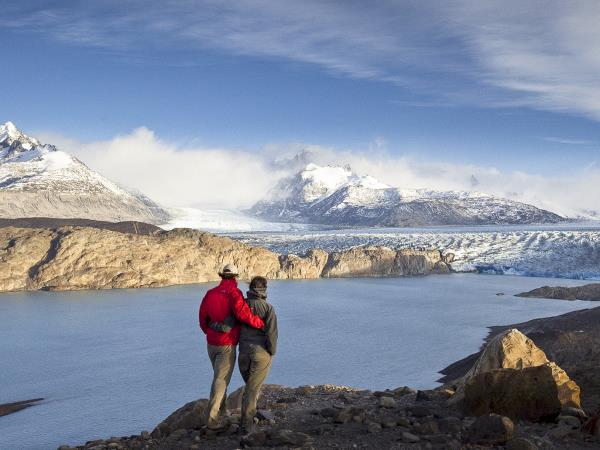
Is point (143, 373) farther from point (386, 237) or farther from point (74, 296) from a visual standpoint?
point (386, 237)

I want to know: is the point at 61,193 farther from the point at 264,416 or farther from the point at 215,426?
the point at 215,426

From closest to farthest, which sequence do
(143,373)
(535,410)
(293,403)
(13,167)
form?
(535,410)
(293,403)
(143,373)
(13,167)

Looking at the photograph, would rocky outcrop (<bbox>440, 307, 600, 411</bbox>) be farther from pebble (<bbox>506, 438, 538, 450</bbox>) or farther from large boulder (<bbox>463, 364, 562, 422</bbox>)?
pebble (<bbox>506, 438, 538, 450</bbox>)

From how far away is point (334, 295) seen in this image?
162 feet

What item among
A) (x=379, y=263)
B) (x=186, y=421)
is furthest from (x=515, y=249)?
(x=186, y=421)

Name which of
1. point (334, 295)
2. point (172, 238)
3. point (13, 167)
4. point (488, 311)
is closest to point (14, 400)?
point (488, 311)

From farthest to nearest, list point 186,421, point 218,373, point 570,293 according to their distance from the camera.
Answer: point 570,293, point 186,421, point 218,373

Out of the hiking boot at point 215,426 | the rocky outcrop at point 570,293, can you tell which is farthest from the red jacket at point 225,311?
the rocky outcrop at point 570,293

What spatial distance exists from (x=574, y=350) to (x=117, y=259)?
45.5m

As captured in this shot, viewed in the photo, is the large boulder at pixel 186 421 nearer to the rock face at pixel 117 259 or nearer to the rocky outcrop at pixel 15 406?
the rocky outcrop at pixel 15 406

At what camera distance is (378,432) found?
5895 millimetres

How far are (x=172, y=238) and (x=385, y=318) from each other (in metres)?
31.3

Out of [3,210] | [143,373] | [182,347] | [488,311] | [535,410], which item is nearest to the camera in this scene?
[535,410]

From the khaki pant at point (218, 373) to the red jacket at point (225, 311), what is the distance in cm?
9
